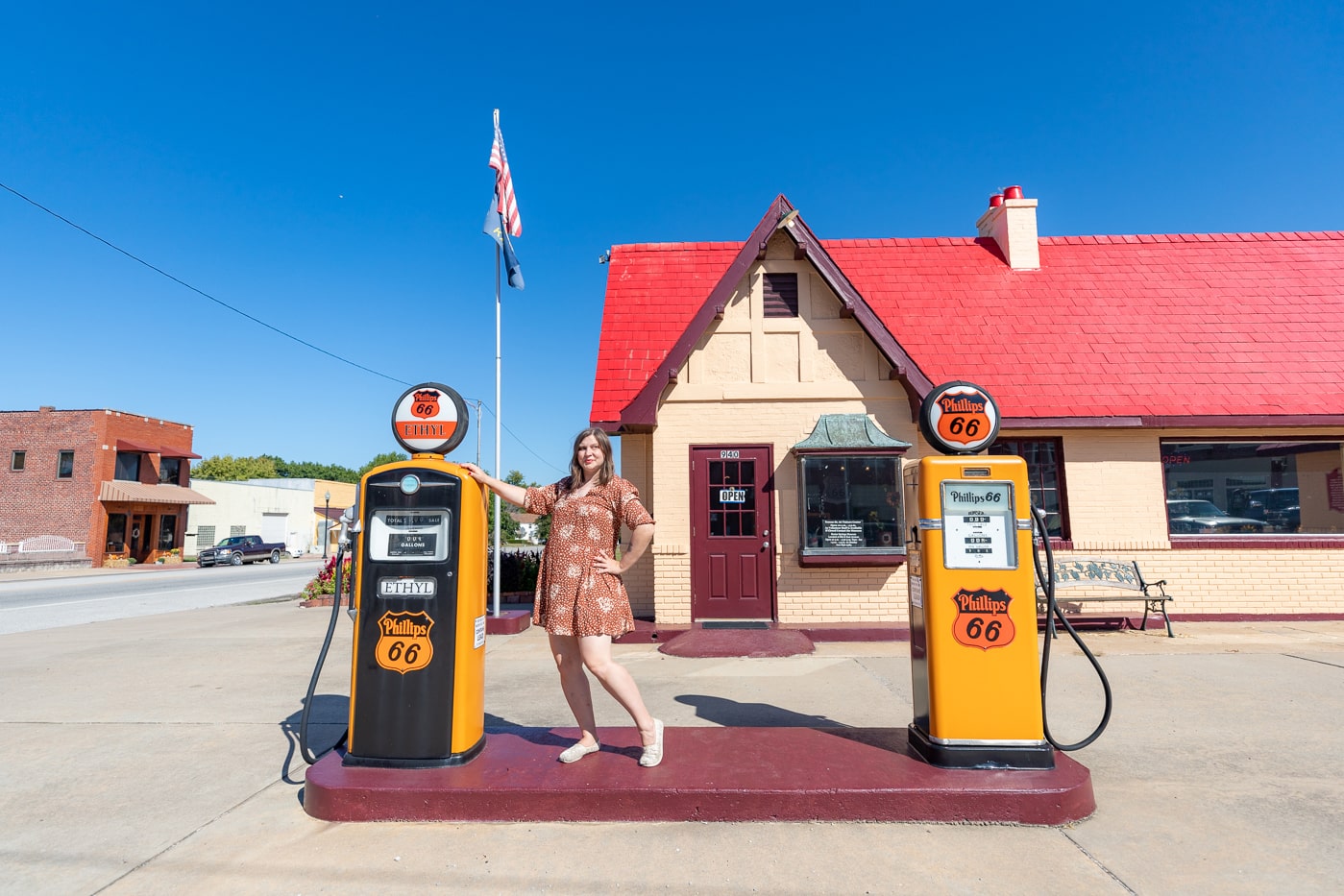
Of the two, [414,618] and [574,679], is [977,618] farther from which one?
[414,618]

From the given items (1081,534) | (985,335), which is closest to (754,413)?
(985,335)

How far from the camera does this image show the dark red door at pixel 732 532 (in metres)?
9.31

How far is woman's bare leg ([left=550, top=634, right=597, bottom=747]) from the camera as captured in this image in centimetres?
396

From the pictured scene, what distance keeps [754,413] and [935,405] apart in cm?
542

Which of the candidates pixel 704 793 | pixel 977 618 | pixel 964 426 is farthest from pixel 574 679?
pixel 964 426

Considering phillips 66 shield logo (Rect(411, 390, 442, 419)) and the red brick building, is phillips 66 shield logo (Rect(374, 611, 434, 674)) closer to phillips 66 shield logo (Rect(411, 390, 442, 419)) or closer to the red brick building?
phillips 66 shield logo (Rect(411, 390, 442, 419))

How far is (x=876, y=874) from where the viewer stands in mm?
3059

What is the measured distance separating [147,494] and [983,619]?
139ft

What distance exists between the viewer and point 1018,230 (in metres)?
12.4

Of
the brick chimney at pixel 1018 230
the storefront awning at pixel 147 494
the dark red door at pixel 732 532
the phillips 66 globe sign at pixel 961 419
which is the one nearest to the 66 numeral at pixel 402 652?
the phillips 66 globe sign at pixel 961 419

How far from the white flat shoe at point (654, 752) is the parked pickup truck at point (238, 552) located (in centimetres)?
3947

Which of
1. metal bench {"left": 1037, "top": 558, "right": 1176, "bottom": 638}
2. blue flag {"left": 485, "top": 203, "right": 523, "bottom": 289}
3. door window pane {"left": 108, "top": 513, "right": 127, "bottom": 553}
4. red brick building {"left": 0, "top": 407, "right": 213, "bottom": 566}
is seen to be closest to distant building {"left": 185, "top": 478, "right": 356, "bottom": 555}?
door window pane {"left": 108, "top": 513, "right": 127, "bottom": 553}

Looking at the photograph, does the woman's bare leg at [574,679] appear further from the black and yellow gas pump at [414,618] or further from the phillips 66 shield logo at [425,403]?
the phillips 66 shield logo at [425,403]

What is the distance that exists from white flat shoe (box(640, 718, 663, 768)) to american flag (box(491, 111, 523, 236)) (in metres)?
8.82
